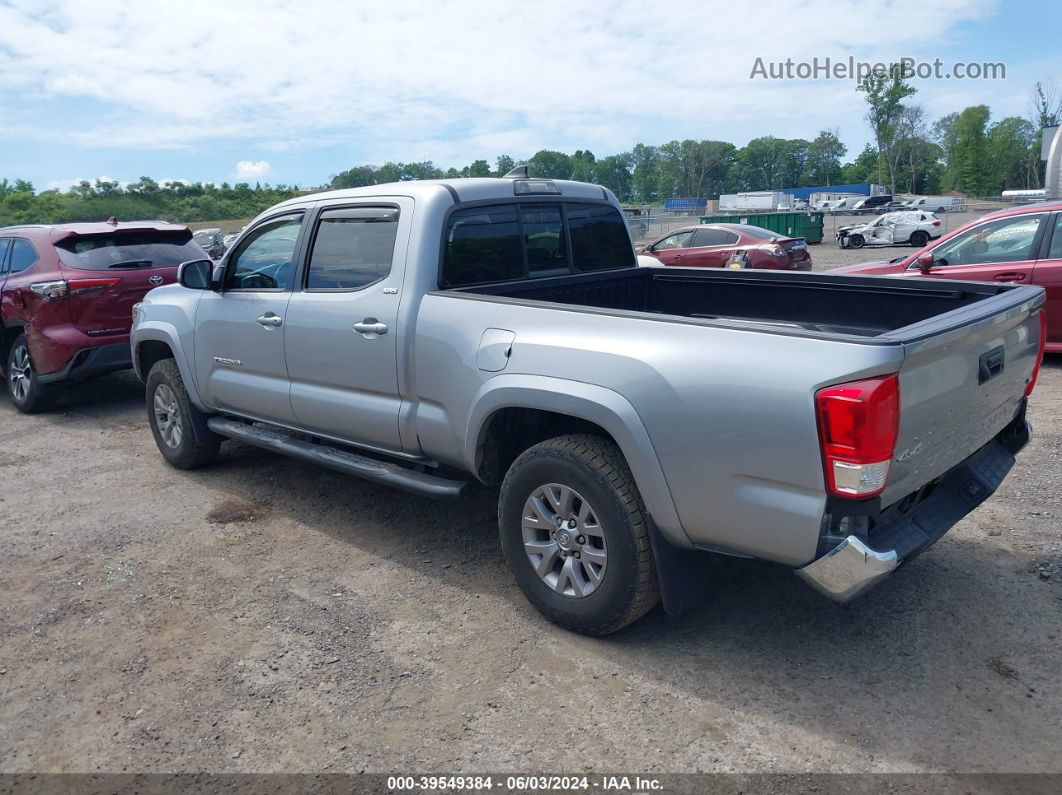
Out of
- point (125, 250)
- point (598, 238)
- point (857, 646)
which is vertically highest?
point (125, 250)

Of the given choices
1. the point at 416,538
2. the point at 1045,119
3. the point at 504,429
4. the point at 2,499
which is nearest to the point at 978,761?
the point at 504,429

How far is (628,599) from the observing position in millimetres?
3461

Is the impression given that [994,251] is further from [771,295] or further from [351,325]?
A: [351,325]

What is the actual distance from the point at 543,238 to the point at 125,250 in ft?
17.0

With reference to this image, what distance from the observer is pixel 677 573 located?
11.2 ft

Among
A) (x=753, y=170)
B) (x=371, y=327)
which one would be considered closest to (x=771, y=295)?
(x=371, y=327)

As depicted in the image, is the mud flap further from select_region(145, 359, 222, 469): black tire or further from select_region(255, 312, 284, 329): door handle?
select_region(145, 359, 222, 469): black tire

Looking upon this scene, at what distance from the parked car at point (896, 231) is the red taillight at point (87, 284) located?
29.2 metres

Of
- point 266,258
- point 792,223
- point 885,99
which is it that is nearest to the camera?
point 266,258

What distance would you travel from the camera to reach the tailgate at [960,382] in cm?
292

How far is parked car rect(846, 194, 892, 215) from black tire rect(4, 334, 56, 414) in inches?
2153

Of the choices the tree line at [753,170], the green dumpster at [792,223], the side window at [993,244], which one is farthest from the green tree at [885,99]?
the side window at [993,244]

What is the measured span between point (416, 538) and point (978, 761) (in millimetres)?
2987

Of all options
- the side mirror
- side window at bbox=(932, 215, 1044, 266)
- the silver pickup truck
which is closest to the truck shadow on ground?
the silver pickup truck
